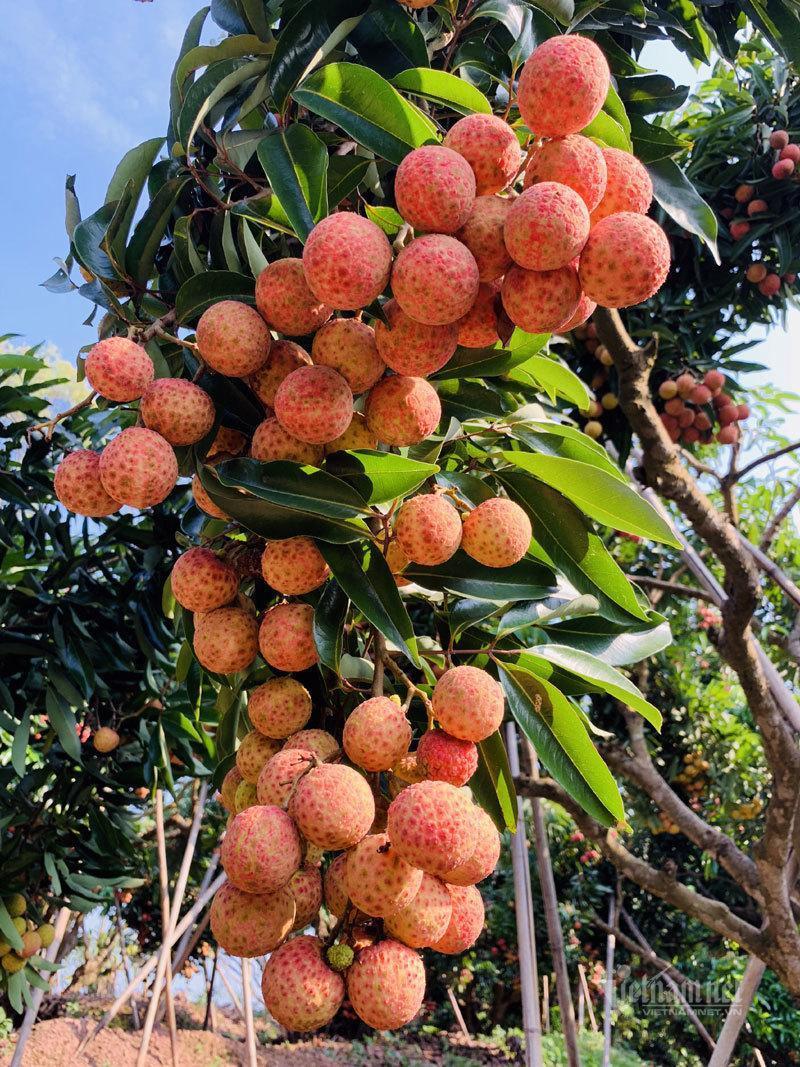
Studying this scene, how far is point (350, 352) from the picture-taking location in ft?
2.13

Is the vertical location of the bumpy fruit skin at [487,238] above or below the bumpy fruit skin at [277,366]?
above

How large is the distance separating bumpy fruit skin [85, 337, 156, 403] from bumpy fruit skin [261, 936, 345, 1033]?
44 centimetres

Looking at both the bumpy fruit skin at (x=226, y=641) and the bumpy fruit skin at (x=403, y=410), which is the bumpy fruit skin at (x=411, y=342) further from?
the bumpy fruit skin at (x=226, y=641)

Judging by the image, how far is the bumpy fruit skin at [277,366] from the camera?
0.69 m

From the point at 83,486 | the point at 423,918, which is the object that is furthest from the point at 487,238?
the point at 423,918

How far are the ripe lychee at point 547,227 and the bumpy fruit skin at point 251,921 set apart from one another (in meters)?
0.47

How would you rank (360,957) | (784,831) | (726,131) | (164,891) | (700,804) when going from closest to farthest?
(360,957), (784,831), (164,891), (726,131), (700,804)

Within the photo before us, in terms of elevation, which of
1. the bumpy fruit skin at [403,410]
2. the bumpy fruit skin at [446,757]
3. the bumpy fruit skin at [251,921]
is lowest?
the bumpy fruit skin at [251,921]

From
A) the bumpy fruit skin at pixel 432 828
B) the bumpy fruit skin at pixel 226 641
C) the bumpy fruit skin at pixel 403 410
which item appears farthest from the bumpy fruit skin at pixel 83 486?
the bumpy fruit skin at pixel 432 828

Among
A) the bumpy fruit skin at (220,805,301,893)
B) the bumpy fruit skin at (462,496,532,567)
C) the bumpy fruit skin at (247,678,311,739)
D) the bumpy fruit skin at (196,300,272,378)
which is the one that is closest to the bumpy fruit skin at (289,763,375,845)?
the bumpy fruit skin at (220,805,301,893)

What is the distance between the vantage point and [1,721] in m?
1.63

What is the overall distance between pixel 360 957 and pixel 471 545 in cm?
33

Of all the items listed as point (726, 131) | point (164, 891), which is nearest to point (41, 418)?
point (164, 891)

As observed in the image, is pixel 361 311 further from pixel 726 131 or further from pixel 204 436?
pixel 726 131
